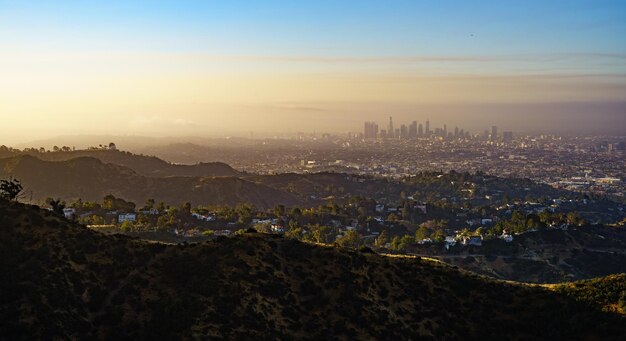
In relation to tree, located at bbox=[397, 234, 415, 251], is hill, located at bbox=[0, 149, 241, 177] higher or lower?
higher

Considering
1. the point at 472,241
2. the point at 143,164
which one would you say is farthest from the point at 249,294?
the point at 143,164

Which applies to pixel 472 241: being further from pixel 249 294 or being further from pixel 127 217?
pixel 249 294

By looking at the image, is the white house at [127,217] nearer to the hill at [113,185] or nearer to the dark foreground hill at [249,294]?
the hill at [113,185]

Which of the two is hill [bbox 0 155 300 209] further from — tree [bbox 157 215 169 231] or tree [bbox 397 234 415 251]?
tree [bbox 397 234 415 251]

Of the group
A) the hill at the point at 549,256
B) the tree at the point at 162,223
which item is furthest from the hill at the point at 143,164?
the hill at the point at 549,256

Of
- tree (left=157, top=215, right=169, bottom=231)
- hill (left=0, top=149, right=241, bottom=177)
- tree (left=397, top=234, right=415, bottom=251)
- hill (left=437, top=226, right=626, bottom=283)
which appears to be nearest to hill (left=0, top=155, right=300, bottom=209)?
hill (left=0, top=149, right=241, bottom=177)

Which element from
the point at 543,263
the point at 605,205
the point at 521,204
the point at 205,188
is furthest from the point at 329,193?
the point at 543,263
